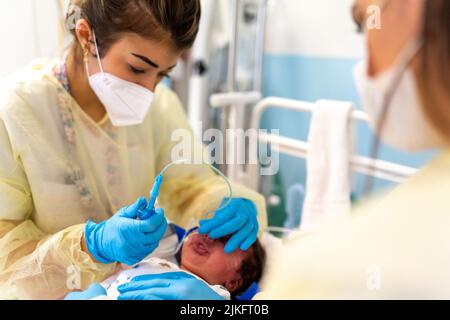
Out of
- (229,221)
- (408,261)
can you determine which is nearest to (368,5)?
(408,261)

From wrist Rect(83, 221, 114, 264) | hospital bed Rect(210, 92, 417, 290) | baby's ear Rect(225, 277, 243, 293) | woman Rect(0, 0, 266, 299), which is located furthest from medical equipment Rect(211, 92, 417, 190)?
wrist Rect(83, 221, 114, 264)

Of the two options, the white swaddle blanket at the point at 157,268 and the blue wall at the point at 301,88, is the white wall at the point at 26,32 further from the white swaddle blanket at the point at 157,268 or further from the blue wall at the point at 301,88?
the blue wall at the point at 301,88

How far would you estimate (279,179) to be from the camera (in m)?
1.69

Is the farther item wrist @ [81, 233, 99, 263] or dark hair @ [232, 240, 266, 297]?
dark hair @ [232, 240, 266, 297]

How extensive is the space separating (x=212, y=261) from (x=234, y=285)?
0.09 m

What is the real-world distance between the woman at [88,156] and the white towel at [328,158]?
0.88 feet

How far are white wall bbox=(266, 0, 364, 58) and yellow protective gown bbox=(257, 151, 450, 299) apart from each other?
84 cm

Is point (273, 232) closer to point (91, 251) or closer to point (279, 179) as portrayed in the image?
point (279, 179)

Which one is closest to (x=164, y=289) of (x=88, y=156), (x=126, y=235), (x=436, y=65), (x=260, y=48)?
(x=126, y=235)

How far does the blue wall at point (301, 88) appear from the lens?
59.5 inches

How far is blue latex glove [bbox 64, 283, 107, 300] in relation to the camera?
878 millimetres

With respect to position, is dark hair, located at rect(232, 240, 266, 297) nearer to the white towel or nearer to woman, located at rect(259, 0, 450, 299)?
the white towel

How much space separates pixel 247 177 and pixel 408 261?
3.15ft

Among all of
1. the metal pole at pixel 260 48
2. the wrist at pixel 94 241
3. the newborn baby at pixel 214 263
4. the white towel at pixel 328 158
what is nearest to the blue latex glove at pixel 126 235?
the wrist at pixel 94 241
